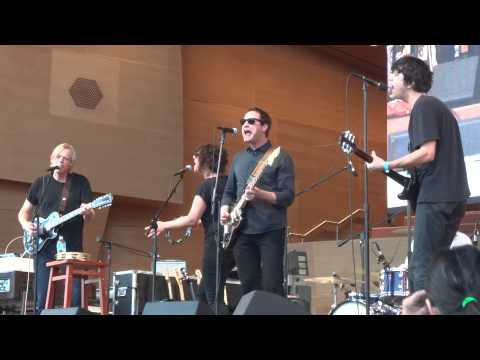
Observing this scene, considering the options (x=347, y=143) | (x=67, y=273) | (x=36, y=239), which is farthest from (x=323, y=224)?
(x=347, y=143)

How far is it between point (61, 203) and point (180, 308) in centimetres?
373

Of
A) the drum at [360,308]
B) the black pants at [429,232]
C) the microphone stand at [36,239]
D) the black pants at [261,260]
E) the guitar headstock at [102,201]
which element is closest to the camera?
the black pants at [429,232]

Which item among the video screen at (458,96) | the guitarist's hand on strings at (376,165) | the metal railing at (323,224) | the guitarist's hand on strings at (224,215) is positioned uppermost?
the video screen at (458,96)

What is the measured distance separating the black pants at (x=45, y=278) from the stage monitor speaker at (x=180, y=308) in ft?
11.5

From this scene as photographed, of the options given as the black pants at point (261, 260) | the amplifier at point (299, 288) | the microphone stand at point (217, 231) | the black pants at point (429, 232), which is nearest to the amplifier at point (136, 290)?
the microphone stand at point (217, 231)

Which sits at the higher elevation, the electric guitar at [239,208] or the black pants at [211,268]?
the electric guitar at [239,208]

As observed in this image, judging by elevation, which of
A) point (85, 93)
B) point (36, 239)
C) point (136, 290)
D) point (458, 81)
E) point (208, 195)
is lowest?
point (136, 290)

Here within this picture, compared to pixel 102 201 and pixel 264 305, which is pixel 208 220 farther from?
pixel 264 305

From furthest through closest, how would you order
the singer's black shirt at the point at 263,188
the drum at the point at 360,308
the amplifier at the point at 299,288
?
1. the amplifier at the point at 299,288
2. the drum at the point at 360,308
3. the singer's black shirt at the point at 263,188

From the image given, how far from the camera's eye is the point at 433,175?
424cm

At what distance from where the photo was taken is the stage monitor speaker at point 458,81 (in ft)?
30.7

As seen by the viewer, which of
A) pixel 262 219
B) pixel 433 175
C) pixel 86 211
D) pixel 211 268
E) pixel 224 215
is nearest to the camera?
pixel 433 175

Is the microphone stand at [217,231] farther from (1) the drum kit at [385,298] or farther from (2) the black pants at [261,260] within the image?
(1) the drum kit at [385,298]
